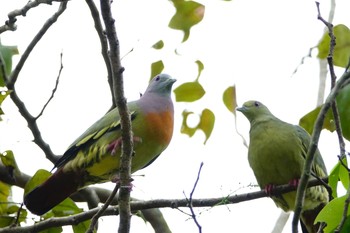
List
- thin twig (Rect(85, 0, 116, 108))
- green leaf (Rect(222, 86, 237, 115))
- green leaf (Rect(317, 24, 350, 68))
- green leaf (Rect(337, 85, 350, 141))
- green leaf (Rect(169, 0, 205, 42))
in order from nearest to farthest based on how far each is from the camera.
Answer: green leaf (Rect(337, 85, 350, 141)), green leaf (Rect(317, 24, 350, 68)), green leaf (Rect(169, 0, 205, 42)), thin twig (Rect(85, 0, 116, 108)), green leaf (Rect(222, 86, 237, 115))

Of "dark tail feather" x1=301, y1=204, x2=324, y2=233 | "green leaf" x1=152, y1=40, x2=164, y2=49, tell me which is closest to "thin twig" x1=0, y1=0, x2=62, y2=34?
"green leaf" x1=152, y1=40, x2=164, y2=49

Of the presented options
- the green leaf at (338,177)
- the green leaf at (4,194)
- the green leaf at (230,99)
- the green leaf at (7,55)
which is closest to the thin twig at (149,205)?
the green leaf at (4,194)

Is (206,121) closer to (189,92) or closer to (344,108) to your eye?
(189,92)

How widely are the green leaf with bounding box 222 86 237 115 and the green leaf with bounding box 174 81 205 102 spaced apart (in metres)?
0.18

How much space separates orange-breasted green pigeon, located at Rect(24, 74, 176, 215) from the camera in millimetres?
4582

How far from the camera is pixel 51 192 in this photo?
183 inches

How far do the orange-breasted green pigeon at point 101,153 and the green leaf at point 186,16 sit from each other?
38.6 inches

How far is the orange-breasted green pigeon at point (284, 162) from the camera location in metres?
4.66

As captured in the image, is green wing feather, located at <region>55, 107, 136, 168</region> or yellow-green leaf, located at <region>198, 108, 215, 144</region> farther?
green wing feather, located at <region>55, 107, 136, 168</region>

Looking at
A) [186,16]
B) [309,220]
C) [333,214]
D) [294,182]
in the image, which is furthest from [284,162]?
[333,214]

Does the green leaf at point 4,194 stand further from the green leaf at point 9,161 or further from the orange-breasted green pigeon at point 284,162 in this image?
the orange-breasted green pigeon at point 284,162

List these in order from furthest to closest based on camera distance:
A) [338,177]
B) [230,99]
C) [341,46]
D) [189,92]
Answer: [230,99], [189,92], [341,46], [338,177]

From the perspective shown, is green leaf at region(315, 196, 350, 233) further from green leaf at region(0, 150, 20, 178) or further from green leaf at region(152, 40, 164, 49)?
green leaf at region(0, 150, 20, 178)

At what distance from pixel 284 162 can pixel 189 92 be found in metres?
1.11
